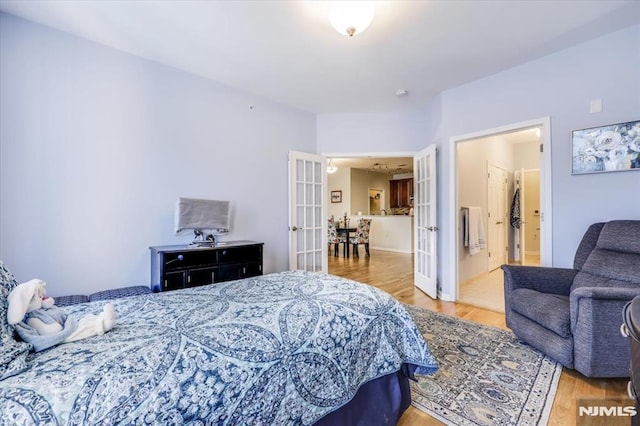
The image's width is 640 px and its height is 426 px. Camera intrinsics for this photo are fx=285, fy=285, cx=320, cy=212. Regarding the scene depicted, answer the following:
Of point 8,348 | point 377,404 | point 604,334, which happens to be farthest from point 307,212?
point 8,348

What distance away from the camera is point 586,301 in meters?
1.79

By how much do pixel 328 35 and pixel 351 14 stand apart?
0.53 metres

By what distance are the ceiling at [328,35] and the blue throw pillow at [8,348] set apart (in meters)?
2.14

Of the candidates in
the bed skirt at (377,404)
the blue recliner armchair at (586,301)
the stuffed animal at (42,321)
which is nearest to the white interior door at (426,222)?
the blue recliner armchair at (586,301)

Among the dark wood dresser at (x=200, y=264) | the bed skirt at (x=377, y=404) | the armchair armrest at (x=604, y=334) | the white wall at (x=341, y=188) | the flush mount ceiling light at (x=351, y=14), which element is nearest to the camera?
the bed skirt at (x=377, y=404)

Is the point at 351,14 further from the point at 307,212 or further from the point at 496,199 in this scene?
the point at 496,199

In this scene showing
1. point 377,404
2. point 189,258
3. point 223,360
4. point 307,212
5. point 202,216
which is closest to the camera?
point 223,360

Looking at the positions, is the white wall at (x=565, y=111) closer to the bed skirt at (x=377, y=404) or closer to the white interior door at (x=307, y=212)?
the white interior door at (x=307, y=212)

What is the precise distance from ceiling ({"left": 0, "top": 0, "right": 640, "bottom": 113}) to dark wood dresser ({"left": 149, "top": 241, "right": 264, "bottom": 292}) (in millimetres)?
1911

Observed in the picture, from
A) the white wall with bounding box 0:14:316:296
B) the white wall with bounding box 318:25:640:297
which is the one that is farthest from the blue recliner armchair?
the white wall with bounding box 0:14:316:296

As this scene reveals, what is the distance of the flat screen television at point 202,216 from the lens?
2910 mm

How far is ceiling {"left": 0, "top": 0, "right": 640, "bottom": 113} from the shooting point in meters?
2.16

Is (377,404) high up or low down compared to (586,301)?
down

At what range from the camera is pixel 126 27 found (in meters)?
2.39
